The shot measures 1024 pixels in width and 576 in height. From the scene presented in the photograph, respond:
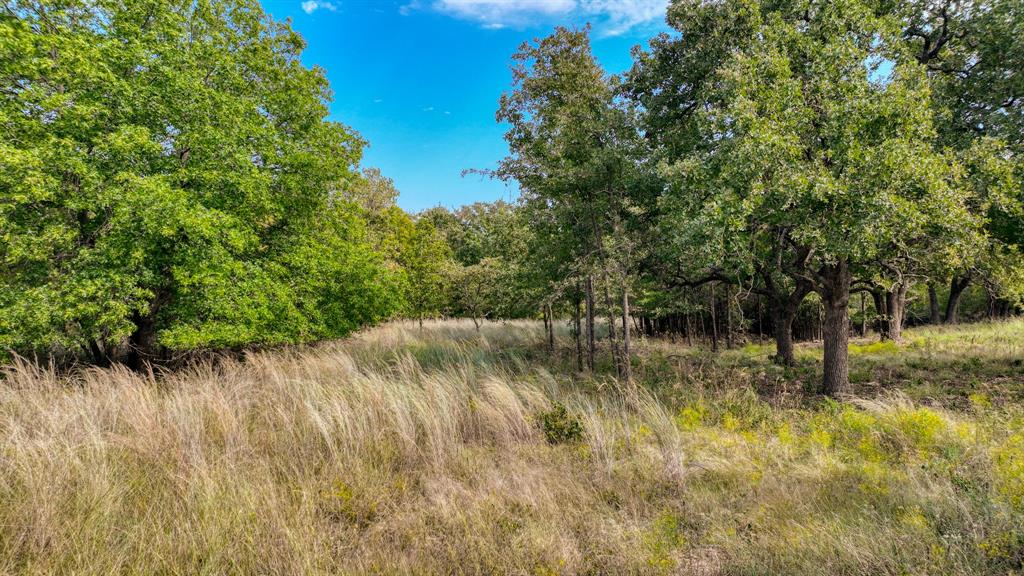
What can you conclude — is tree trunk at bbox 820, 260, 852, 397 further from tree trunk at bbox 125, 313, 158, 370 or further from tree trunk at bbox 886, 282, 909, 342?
tree trunk at bbox 125, 313, 158, 370

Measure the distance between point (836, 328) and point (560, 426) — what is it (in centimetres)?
785

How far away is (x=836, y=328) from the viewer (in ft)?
30.1

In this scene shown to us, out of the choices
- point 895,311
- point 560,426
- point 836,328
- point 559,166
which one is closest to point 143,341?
point 560,426

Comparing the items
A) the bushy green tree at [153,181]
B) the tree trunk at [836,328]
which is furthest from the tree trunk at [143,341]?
the tree trunk at [836,328]

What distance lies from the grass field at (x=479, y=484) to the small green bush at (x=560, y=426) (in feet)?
0.10

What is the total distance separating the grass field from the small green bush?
0.03m

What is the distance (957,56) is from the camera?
972 centimetres

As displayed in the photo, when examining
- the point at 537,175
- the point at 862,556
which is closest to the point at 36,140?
the point at 537,175

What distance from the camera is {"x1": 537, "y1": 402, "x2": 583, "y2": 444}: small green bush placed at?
5.70m

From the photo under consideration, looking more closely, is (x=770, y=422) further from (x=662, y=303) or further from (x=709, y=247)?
(x=662, y=303)

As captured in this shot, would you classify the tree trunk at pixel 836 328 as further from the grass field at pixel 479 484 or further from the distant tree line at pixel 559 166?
the grass field at pixel 479 484

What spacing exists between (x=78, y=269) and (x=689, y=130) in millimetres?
14032

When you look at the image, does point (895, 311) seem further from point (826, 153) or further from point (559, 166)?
point (559, 166)

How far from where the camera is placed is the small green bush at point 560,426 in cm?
570
